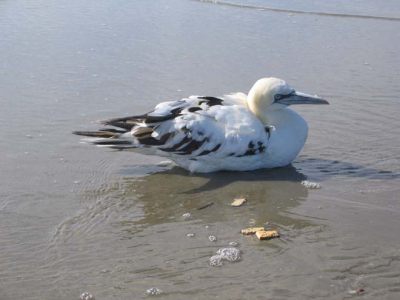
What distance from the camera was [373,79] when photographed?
972 centimetres

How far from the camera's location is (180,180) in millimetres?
6633

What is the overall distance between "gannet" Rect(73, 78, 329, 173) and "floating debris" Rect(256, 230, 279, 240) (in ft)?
5.16

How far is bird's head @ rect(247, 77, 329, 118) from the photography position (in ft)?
23.1

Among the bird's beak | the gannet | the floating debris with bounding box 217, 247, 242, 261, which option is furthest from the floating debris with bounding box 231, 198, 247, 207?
the bird's beak

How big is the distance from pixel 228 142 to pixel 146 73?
127 inches

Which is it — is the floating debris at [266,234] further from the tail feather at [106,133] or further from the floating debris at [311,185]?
the tail feather at [106,133]

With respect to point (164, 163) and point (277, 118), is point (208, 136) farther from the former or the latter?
point (277, 118)

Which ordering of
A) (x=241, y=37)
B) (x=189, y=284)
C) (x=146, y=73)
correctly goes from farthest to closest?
(x=241, y=37), (x=146, y=73), (x=189, y=284)

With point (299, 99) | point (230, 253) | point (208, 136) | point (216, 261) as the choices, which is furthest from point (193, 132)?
point (216, 261)

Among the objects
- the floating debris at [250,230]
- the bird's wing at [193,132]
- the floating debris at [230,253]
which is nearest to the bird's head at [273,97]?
the bird's wing at [193,132]

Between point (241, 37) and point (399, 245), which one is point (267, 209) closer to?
point (399, 245)

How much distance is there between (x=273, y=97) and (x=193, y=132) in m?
0.99

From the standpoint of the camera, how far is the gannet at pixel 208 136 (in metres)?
6.71

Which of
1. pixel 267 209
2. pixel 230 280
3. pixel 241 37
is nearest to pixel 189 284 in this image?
pixel 230 280
